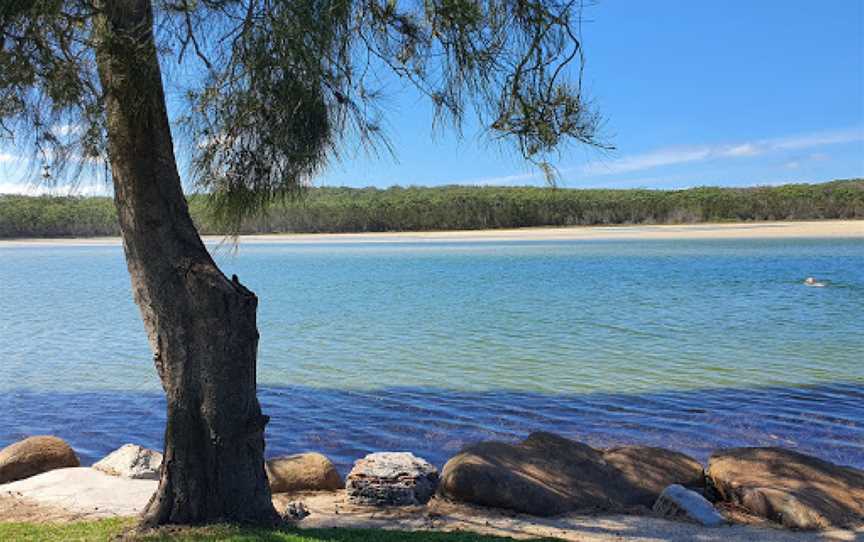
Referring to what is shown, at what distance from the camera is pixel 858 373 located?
1138cm

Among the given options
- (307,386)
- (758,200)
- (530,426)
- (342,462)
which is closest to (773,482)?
(530,426)

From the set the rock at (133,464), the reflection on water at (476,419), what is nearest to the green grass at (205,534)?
the rock at (133,464)

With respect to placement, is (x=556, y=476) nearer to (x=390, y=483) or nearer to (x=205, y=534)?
(x=390, y=483)

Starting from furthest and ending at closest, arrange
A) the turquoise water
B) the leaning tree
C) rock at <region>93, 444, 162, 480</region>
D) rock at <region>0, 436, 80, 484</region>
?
1. the turquoise water
2. rock at <region>0, 436, 80, 484</region>
3. rock at <region>93, 444, 162, 480</region>
4. the leaning tree

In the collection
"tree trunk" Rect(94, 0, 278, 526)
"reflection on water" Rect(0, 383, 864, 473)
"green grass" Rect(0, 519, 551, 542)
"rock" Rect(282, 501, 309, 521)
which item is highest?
"tree trunk" Rect(94, 0, 278, 526)

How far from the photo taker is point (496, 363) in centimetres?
1269

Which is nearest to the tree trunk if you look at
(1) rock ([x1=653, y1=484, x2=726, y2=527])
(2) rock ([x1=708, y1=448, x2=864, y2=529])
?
(1) rock ([x1=653, y1=484, x2=726, y2=527])

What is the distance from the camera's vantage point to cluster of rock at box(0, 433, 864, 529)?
6.07 meters

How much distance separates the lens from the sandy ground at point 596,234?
5375 centimetres

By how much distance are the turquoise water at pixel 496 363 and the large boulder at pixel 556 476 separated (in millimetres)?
1360

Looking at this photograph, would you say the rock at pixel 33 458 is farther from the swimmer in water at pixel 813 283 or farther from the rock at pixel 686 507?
the swimmer in water at pixel 813 283

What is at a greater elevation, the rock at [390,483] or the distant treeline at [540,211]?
the distant treeline at [540,211]

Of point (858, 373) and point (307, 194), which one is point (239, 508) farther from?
point (858, 373)

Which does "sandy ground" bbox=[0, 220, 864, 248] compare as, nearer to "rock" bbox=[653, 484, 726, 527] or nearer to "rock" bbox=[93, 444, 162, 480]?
"rock" bbox=[93, 444, 162, 480]
